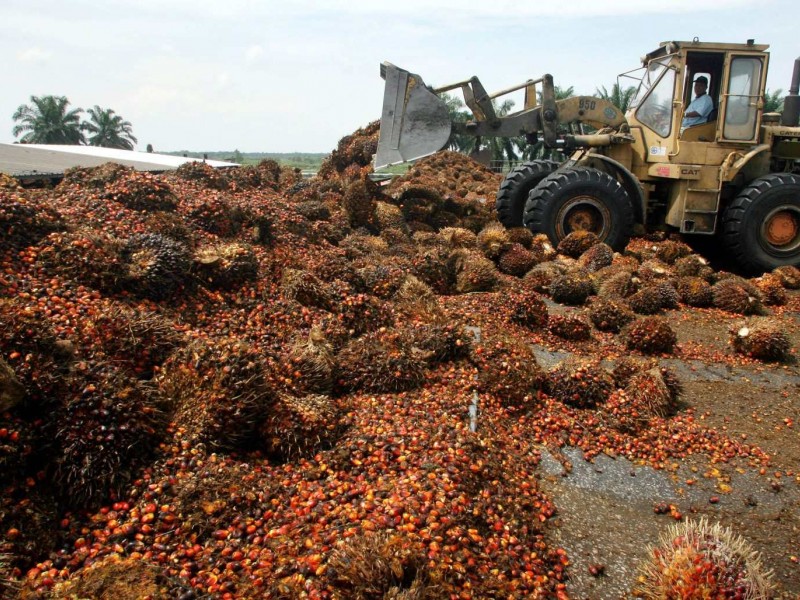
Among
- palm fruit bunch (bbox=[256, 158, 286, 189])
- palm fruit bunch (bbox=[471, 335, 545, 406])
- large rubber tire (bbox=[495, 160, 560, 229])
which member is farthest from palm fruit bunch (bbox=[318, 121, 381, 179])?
palm fruit bunch (bbox=[471, 335, 545, 406])

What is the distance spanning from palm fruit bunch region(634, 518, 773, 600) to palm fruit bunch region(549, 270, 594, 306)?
5468 millimetres

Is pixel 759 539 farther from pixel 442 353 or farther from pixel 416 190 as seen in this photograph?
pixel 416 190

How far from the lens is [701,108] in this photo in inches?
399

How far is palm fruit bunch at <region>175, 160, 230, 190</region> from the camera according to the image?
9.40 metres

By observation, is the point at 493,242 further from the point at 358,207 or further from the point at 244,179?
the point at 244,179

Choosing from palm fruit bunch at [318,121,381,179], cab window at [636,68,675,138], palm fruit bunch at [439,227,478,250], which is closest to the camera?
cab window at [636,68,675,138]

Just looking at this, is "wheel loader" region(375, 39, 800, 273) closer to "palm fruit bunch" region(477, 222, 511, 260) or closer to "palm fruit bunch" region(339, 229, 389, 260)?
"palm fruit bunch" region(477, 222, 511, 260)

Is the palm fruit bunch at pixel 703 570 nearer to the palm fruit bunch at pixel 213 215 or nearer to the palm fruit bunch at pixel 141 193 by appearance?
the palm fruit bunch at pixel 213 215

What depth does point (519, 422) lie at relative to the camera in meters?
5.09

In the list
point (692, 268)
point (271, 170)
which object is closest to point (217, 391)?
point (692, 268)

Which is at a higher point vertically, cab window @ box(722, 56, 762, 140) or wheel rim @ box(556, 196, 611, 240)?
cab window @ box(722, 56, 762, 140)

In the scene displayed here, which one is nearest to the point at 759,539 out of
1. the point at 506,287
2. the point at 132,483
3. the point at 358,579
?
the point at 358,579

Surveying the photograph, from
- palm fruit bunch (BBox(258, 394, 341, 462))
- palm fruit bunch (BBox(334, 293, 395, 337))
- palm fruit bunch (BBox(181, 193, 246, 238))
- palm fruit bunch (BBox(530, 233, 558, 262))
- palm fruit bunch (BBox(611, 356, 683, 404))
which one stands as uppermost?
palm fruit bunch (BBox(181, 193, 246, 238))

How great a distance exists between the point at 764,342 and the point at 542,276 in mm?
3334
